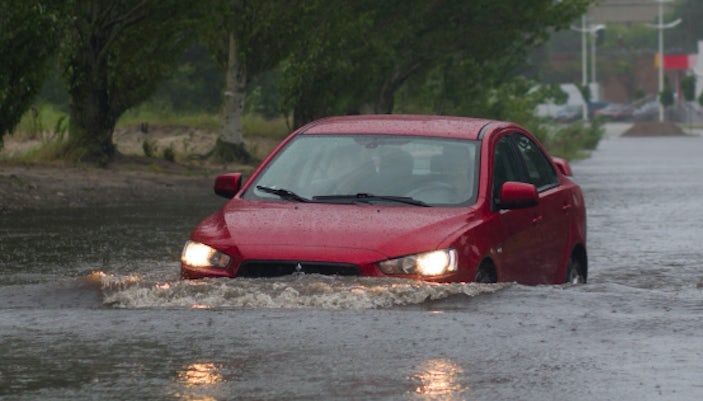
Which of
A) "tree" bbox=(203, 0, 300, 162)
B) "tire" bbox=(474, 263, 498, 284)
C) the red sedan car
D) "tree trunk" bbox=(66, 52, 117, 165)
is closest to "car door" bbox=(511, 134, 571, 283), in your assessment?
the red sedan car

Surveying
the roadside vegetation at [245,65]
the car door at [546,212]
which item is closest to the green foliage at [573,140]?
the roadside vegetation at [245,65]

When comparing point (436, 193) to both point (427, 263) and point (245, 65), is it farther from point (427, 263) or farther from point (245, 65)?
point (245, 65)

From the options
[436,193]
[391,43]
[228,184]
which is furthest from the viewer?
[391,43]

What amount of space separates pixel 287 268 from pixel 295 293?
35 centimetres

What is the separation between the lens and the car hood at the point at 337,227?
1046 centimetres

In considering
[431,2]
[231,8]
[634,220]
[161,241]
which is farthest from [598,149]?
[161,241]

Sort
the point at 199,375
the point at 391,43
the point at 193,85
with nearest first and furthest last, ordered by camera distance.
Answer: the point at 199,375 < the point at 391,43 < the point at 193,85

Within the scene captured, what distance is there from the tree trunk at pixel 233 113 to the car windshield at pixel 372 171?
1033 inches

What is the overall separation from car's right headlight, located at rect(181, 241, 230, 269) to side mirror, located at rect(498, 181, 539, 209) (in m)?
1.81

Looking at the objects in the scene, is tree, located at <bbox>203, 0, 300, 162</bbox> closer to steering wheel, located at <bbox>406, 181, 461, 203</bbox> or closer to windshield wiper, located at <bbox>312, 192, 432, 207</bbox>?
steering wheel, located at <bbox>406, 181, 461, 203</bbox>

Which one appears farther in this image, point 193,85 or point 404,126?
point 193,85

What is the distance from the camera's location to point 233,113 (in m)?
39.0

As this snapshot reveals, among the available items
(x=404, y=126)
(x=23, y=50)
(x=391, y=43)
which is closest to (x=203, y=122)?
(x=391, y=43)

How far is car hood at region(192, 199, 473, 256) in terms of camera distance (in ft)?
34.3
